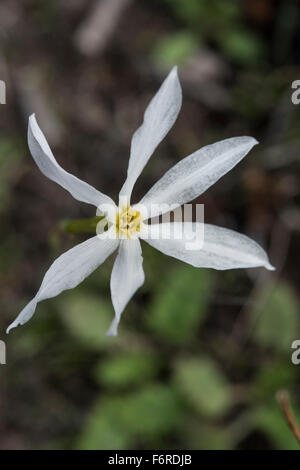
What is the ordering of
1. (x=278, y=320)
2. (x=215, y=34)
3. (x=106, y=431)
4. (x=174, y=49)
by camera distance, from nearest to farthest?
1. (x=106, y=431)
2. (x=278, y=320)
3. (x=174, y=49)
4. (x=215, y=34)

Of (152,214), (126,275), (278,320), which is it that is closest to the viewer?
(126,275)

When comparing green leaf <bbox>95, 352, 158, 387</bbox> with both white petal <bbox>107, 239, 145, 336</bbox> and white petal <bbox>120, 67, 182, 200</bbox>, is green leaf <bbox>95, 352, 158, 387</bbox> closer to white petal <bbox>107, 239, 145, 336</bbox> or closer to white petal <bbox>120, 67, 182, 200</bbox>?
white petal <bbox>107, 239, 145, 336</bbox>

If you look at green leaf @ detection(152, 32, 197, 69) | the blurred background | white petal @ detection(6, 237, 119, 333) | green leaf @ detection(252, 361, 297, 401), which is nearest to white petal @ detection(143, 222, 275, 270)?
white petal @ detection(6, 237, 119, 333)

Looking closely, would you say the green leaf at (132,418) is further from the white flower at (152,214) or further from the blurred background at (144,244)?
the white flower at (152,214)

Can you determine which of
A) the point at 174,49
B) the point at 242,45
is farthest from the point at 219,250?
the point at 242,45

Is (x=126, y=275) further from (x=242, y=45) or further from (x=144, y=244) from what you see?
(x=242, y=45)
